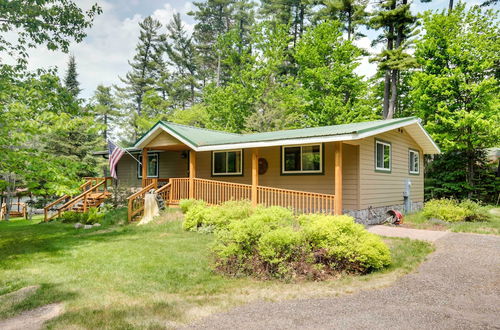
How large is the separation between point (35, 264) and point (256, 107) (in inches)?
795

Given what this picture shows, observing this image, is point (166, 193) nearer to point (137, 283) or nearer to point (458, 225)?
point (137, 283)

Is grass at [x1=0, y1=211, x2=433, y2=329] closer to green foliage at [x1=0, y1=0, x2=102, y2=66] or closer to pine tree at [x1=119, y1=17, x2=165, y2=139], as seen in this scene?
green foliage at [x1=0, y1=0, x2=102, y2=66]

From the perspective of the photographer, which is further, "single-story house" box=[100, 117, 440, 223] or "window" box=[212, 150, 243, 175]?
"window" box=[212, 150, 243, 175]

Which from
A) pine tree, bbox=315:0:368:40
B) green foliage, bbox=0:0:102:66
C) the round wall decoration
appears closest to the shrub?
the round wall decoration

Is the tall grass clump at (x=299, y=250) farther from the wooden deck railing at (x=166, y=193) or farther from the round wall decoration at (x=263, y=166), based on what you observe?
the wooden deck railing at (x=166, y=193)

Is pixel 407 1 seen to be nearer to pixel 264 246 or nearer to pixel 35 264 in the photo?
pixel 264 246

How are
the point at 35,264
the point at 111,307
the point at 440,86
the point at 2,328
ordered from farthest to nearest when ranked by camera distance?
the point at 440,86 → the point at 35,264 → the point at 111,307 → the point at 2,328

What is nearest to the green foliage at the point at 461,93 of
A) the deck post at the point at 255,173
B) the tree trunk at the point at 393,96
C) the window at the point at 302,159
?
the tree trunk at the point at 393,96

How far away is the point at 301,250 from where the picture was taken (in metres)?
5.71

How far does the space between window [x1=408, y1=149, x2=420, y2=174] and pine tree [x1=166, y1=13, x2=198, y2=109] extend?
26.8 meters

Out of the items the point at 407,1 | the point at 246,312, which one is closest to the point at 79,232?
the point at 246,312

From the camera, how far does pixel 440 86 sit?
1778cm

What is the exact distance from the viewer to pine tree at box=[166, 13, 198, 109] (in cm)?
3688

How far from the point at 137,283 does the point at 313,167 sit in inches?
305
